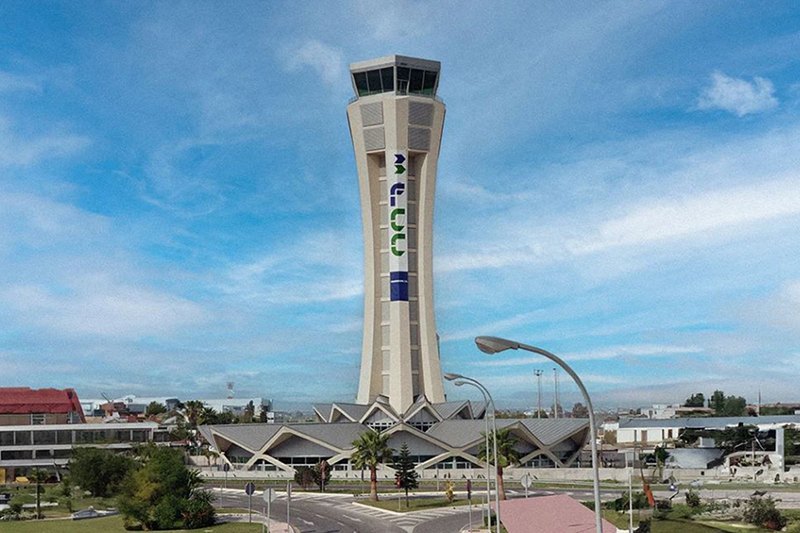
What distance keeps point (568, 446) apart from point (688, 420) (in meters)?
51.5

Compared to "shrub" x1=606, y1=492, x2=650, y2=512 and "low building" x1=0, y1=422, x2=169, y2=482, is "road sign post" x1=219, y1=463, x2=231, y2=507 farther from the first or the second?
"shrub" x1=606, y1=492, x2=650, y2=512

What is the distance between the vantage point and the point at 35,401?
126m

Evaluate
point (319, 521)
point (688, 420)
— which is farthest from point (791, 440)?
point (319, 521)

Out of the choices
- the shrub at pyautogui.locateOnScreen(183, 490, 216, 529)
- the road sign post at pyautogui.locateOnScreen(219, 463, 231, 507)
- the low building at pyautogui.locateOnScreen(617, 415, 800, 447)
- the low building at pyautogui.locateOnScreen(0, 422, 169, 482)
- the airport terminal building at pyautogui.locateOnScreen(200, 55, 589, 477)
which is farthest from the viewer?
the low building at pyautogui.locateOnScreen(617, 415, 800, 447)

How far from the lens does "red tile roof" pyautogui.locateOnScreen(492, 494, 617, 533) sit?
35625 mm

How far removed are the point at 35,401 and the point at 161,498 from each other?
245 feet

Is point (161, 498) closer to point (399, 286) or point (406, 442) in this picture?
point (406, 442)

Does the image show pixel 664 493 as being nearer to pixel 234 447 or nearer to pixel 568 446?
pixel 568 446

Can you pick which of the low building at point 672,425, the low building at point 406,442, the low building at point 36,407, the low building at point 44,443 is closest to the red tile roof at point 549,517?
the low building at point 406,442

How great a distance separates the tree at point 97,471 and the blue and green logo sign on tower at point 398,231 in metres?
41.9

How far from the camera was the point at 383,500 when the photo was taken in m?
76.4

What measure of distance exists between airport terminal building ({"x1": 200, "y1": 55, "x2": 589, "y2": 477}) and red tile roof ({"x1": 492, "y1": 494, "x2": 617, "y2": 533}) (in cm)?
7201

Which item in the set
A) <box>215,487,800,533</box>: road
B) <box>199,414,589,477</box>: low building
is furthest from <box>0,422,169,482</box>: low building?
<box>215,487,800,533</box>: road

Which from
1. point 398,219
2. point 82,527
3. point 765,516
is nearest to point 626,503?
point 765,516
